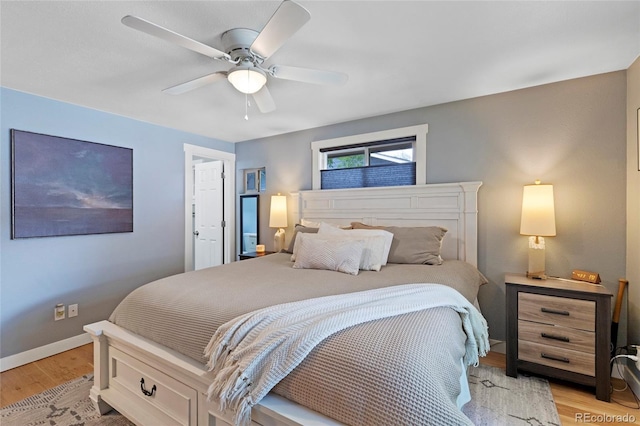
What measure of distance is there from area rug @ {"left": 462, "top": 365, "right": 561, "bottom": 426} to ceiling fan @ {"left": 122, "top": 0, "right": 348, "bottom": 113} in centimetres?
222

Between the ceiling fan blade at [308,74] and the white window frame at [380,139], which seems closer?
the ceiling fan blade at [308,74]

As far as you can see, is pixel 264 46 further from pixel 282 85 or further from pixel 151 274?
pixel 151 274

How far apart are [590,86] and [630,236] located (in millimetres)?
1168

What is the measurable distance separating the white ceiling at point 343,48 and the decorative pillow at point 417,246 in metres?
1.24

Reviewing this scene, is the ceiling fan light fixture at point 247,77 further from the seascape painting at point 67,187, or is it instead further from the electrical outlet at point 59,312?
the electrical outlet at point 59,312

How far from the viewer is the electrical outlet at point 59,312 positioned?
110 inches

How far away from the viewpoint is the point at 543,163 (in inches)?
99.0

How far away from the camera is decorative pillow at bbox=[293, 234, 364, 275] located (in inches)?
89.7

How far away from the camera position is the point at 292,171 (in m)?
4.02

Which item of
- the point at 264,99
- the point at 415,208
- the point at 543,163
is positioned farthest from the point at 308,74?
the point at 543,163

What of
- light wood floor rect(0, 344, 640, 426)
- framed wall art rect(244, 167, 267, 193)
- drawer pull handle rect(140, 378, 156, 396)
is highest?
framed wall art rect(244, 167, 267, 193)

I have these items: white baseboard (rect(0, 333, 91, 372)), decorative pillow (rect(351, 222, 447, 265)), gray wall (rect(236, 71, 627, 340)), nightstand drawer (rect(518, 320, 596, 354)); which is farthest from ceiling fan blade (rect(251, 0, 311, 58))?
white baseboard (rect(0, 333, 91, 372))

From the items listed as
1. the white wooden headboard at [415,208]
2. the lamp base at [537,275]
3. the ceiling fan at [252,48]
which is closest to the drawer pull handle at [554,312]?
the lamp base at [537,275]

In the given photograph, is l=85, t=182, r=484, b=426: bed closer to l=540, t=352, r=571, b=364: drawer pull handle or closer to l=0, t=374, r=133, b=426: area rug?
l=0, t=374, r=133, b=426: area rug
